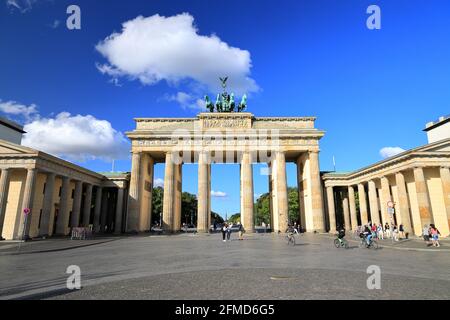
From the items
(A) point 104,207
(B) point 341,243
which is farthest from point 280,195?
(A) point 104,207

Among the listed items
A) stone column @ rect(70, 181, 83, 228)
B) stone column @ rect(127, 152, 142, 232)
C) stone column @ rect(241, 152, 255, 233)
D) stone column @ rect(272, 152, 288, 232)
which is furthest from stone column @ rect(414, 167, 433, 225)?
stone column @ rect(70, 181, 83, 228)

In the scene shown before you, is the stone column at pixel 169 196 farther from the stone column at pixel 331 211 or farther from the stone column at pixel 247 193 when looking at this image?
the stone column at pixel 331 211

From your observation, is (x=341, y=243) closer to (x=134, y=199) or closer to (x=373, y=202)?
(x=373, y=202)

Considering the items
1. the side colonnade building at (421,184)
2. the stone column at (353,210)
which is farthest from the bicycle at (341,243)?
the stone column at (353,210)

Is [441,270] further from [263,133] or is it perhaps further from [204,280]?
[263,133]

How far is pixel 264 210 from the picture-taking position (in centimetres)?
10900

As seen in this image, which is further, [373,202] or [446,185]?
[373,202]

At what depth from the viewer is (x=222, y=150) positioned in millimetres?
47469

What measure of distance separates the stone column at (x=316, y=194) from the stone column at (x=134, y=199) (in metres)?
28.1

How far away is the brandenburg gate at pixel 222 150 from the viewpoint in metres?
45.6

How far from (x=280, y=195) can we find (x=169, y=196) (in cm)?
1777

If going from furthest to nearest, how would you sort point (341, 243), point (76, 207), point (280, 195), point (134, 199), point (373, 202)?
1. point (280, 195)
2. point (134, 199)
3. point (373, 202)
4. point (76, 207)
5. point (341, 243)
